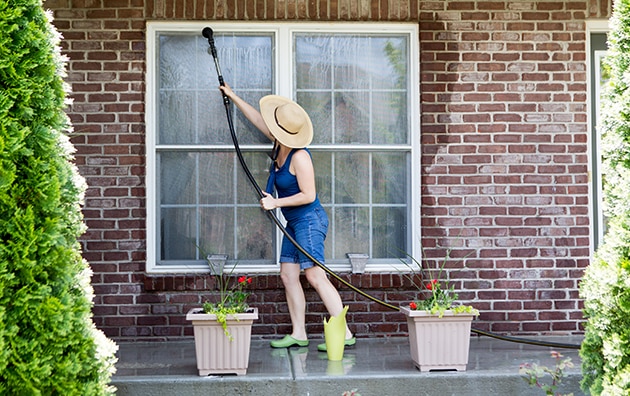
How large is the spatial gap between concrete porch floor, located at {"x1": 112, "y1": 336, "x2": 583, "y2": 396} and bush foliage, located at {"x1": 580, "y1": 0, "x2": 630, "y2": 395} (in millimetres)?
678

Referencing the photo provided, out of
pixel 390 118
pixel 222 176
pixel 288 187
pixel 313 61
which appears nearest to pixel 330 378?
pixel 288 187

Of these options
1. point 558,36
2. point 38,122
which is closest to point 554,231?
point 558,36

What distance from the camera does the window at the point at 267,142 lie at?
538 cm

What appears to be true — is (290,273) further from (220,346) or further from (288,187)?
(220,346)

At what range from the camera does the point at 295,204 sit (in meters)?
4.80

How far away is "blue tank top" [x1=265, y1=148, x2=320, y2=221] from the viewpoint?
4.91 meters

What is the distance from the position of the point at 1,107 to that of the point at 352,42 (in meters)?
3.07

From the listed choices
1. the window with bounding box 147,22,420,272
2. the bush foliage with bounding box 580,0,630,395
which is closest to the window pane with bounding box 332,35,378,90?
the window with bounding box 147,22,420,272

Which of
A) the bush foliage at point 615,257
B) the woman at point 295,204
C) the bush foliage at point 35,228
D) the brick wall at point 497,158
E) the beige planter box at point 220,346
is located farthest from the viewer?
the brick wall at point 497,158

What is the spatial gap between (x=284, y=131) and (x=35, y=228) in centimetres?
217

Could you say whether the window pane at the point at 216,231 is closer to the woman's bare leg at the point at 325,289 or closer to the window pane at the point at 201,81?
the window pane at the point at 201,81

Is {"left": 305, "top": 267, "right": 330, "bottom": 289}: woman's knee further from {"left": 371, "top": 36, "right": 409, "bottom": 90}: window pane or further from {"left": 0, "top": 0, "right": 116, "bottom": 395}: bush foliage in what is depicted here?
{"left": 0, "top": 0, "right": 116, "bottom": 395}: bush foliage

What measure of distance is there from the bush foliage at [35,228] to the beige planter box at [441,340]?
6.20 feet

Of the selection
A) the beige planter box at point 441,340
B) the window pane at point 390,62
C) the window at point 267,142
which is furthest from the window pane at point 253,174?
the beige planter box at point 441,340
